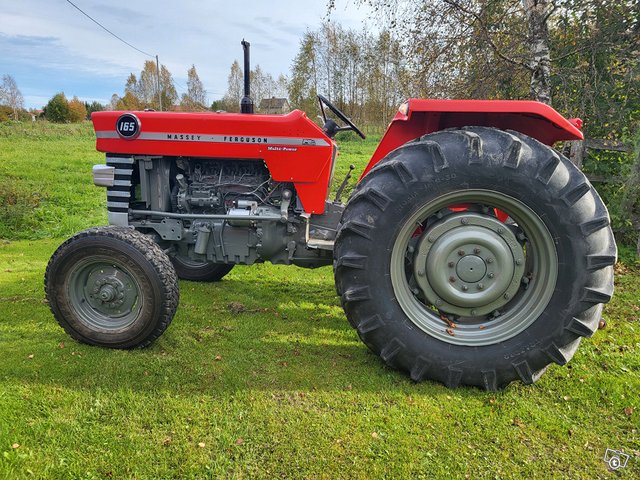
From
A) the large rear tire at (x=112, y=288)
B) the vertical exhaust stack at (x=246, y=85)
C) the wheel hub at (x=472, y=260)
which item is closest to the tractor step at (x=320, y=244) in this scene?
the wheel hub at (x=472, y=260)

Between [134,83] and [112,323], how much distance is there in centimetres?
5293

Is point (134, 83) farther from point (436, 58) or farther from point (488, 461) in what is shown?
point (488, 461)

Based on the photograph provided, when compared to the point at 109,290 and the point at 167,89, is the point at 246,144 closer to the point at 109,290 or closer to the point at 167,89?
the point at 109,290

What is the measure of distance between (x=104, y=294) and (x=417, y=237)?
204 cm

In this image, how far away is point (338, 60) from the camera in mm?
24922

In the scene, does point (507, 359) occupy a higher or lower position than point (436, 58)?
lower

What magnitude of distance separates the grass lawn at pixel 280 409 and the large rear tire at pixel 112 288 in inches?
5.7

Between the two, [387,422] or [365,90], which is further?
[365,90]

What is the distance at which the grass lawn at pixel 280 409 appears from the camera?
1.99m

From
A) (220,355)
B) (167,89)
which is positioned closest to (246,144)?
(220,355)

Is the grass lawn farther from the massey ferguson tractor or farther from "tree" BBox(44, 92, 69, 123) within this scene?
"tree" BBox(44, 92, 69, 123)

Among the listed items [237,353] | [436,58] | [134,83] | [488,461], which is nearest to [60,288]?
[237,353]

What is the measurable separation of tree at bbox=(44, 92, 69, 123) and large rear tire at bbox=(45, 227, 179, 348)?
3267 centimetres

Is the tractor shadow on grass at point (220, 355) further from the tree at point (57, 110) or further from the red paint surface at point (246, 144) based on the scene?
the tree at point (57, 110)
